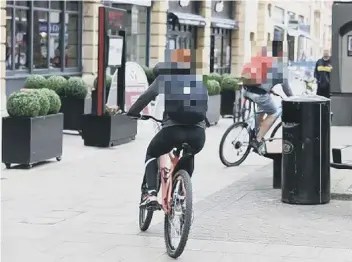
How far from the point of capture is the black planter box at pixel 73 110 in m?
15.2

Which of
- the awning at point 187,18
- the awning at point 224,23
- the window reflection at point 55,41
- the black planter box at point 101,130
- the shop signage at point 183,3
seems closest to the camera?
the black planter box at point 101,130

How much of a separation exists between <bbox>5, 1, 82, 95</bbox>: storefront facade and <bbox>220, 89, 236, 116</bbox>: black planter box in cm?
485

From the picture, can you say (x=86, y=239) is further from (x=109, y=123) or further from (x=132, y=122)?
(x=132, y=122)

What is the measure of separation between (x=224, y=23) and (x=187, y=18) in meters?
5.24

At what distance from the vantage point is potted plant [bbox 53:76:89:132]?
15.2 meters

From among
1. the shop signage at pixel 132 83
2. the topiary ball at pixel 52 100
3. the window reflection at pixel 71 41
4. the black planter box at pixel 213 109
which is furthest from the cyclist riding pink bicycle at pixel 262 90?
the window reflection at pixel 71 41

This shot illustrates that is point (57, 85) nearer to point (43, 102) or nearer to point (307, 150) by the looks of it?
point (43, 102)

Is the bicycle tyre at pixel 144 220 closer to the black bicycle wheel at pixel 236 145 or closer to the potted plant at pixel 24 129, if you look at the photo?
the potted plant at pixel 24 129

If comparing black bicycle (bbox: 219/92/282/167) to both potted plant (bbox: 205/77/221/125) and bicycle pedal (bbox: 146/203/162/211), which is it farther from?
potted plant (bbox: 205/77/221/125)

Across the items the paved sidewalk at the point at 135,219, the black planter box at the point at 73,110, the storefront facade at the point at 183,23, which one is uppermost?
the storefront facade at the point at 183,23

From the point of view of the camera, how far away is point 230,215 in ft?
26.7

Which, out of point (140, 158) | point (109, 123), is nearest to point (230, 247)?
point (140, 158)

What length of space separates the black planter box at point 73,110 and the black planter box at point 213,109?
11.9ft

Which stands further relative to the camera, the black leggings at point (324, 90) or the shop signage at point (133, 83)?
the black leggings at point (324, 90)
